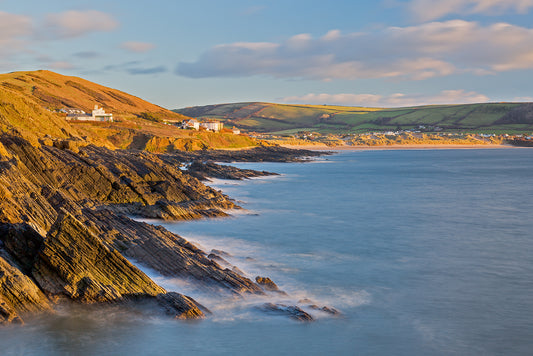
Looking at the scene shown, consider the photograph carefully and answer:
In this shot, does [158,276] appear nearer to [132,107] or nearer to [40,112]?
[40,112]

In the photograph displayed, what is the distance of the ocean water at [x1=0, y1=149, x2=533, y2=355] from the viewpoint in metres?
11.1

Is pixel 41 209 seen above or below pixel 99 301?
above

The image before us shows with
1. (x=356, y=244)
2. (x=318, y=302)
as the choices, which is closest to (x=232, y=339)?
(x=318, y=302)

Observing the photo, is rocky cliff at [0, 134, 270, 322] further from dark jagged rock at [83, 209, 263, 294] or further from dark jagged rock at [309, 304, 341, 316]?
dark jagged rock at [309, 304, 341, 316]

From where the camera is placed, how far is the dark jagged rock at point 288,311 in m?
12.4

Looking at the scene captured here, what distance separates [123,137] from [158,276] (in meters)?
80.2

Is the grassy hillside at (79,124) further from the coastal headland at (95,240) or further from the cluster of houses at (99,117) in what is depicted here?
the coastal headland at (95,240)

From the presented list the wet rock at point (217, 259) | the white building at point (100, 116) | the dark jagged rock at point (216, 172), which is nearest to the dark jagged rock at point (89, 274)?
the wet rock at point (217, 259)

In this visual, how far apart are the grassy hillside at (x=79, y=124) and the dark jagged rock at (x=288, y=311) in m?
20.8

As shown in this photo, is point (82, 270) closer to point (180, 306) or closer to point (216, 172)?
point (180, 306)

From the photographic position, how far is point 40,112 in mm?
46156

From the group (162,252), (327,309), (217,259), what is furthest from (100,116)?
(327,309)

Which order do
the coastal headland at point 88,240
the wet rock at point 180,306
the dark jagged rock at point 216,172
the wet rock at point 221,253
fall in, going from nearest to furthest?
the wet rock at point 180,306 → the coastal headland at point 88,240 → the wet rock at point 221,253 → the dark jagged rock at point 216,172

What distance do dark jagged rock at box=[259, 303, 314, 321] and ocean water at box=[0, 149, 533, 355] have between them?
0.29 metres
